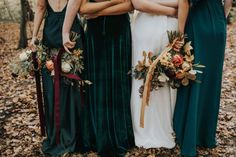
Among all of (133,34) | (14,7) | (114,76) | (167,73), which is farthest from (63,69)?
(14,7)

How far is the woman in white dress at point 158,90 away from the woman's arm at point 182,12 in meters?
0.11

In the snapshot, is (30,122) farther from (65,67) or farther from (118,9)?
(118,9)

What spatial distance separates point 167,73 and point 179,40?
40 centimetres

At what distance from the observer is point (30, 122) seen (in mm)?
6055

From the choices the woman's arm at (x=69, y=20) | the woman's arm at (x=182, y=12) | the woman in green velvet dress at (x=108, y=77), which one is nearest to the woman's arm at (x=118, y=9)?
the woman in green velvet dress at (x=108, y=77)

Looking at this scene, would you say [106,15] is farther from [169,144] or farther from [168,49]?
[169,144]

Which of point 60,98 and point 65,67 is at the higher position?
point 65,67

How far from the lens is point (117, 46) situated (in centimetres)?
450

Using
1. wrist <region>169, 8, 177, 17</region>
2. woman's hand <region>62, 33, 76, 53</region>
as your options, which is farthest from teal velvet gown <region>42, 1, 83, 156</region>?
wrist <region>169, 8, 177, 17</region>

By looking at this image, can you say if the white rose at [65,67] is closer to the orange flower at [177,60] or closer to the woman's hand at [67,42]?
the woman's hand at [67,42]

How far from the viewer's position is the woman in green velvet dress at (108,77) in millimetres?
4371

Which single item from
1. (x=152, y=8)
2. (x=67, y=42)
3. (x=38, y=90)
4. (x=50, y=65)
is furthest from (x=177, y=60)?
(x=38, y=90)

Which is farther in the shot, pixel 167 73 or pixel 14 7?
pixel 14 7

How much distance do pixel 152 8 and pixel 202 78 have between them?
3.41ft
